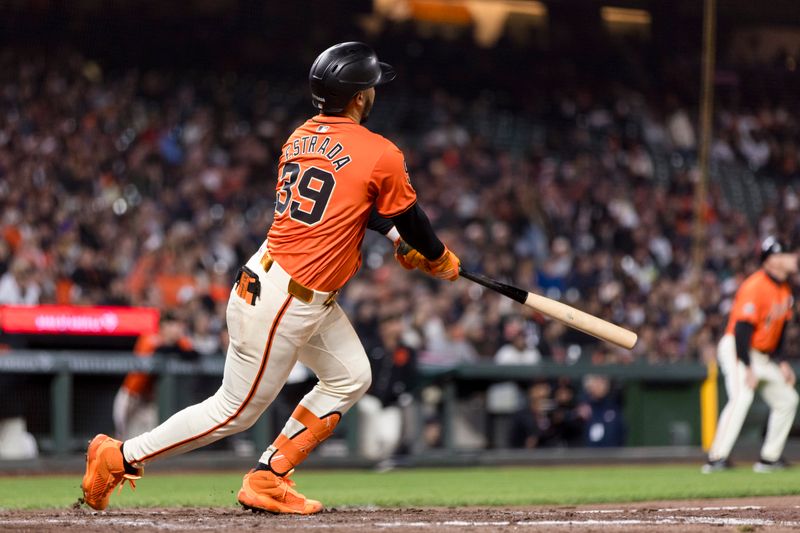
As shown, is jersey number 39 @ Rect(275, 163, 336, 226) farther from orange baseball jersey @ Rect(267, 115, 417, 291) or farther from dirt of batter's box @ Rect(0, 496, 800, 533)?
dirt of batter's box @ Rect(0, 496, 800, 533)

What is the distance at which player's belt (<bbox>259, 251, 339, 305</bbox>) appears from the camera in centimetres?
505

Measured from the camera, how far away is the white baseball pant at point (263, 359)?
5.05 metres

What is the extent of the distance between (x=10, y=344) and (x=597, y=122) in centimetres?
1121

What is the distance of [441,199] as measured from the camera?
16.5 m

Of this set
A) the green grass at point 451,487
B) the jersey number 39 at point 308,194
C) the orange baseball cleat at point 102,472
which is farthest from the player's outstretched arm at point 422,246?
the green grass at point 451,487

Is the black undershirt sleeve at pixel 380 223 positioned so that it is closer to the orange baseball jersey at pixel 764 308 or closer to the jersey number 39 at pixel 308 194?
the jersey number 39 at pixel 308 194

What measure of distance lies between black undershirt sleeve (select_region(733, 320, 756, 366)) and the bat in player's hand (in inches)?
153

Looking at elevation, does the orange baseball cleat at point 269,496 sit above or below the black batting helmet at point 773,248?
below

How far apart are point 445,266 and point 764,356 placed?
4.94m

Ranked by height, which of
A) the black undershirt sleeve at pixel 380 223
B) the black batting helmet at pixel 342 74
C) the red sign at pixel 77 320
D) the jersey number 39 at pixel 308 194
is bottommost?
the red sign at pixel 77 320

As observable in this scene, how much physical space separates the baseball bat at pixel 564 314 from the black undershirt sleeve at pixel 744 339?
3.89 m

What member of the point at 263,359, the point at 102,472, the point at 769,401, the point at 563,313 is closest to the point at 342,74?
the point at 263,359

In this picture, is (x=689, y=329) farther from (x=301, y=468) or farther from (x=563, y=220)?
(x=301, y=468)

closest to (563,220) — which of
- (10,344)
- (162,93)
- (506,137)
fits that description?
(506,137)
